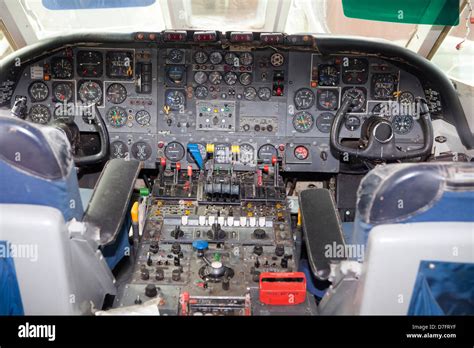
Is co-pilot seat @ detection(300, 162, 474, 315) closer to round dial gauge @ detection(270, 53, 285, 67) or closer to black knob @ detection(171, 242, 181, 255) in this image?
black knob @ detection(171, 242, 181, 255)

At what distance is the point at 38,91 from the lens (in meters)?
4.43

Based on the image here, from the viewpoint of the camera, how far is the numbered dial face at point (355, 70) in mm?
4352

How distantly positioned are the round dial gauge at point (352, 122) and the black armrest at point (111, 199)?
1950mm

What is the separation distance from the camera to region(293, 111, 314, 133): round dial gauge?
4438 mm

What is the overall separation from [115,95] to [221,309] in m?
2.42

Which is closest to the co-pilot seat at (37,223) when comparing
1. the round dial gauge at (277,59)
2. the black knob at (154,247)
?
the black knob at (154,247)

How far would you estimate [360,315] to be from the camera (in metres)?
1.91

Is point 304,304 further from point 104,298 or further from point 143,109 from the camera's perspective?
point 143,109

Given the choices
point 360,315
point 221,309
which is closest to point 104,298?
point 221,309

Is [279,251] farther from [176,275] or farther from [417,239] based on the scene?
[417,239]

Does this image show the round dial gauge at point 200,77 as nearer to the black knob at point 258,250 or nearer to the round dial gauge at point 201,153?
the round dial gauge at point 201,153

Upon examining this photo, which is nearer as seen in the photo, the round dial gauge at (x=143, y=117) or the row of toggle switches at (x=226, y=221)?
the row of toggle switches at (x=226, y=221)

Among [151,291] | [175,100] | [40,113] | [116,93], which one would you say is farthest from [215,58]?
[151,291]

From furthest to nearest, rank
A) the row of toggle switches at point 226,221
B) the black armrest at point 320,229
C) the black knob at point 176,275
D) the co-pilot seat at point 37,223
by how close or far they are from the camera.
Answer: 1. the row of toggle switches at point 226,221
2. the black knob at point 176,275
3. the black armrest at point 320,229
4. the co-pilot seat at point 37,223
